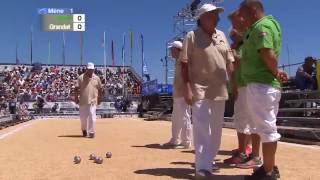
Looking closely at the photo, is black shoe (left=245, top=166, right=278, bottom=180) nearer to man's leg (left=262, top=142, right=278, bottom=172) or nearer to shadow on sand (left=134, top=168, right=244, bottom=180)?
man's leg (left=262, top=142, right=278, bottom=172)

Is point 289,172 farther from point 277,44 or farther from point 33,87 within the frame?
point 33,87

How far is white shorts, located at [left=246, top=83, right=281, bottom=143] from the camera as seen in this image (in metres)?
5.40

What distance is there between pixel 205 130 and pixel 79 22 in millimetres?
58997

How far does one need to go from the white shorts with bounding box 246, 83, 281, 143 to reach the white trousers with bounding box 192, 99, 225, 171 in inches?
30.0

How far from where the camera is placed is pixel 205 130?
615 cm

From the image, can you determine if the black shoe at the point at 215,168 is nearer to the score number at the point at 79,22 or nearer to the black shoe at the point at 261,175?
the black shoe at the point at 261,175

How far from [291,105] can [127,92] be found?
38.5 m

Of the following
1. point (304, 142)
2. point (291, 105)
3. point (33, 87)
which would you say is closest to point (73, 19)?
point (33, 87)

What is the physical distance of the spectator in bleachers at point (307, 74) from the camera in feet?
50.2

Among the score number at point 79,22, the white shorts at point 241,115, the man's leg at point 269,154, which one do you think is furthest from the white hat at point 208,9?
the score number at point 79,22

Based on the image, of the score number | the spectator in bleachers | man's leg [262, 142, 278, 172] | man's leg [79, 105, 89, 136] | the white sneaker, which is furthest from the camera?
the score number

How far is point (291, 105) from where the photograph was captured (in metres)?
17.0

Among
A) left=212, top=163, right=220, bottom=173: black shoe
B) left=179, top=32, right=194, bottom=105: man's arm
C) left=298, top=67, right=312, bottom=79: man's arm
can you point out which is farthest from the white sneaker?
left=298, top=67, right=312, bottom=79: man's arm

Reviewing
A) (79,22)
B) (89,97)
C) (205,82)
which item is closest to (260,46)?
(205,82)
